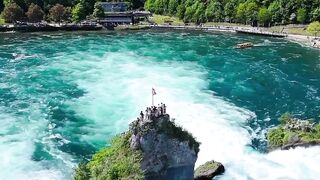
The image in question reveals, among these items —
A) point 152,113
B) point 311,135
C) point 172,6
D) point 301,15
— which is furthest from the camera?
point 172,6

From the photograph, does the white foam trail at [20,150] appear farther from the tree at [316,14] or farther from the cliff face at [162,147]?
the tree at [316,14]

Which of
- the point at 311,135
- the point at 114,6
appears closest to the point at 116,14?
the point at 114,6

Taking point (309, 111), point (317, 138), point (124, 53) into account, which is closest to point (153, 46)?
point (124, 53)

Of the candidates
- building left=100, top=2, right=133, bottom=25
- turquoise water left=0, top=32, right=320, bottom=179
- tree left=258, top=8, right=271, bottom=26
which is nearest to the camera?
turquoise water left=0, top=32, right=320, bottom=179

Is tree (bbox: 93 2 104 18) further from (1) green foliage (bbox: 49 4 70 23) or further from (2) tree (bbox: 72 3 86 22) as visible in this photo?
(1) green foliage (bbox: 49 4 70 23)

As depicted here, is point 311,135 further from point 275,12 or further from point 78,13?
point 78,13

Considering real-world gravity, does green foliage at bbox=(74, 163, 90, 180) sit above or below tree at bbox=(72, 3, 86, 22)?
below

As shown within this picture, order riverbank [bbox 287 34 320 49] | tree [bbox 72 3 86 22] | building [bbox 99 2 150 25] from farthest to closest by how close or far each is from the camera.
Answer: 1. building [bbox 99 2 150 25]
2. tree [bbox 72 3 86 22]
3. riverbank [bbox 287 34 320 49]

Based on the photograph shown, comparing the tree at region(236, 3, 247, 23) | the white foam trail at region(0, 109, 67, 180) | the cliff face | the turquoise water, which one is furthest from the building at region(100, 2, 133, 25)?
the cliff face
